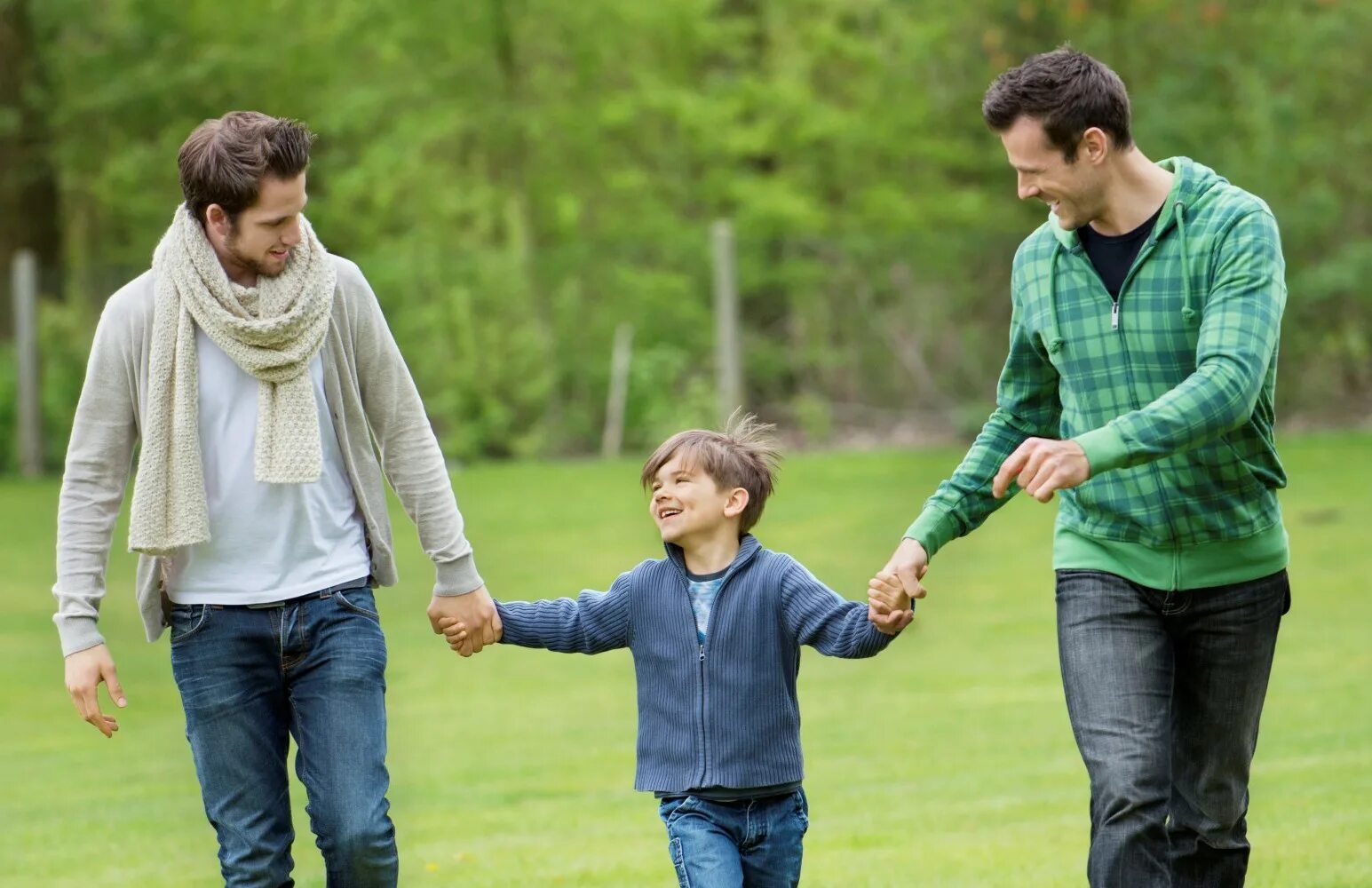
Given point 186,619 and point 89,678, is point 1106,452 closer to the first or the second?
point 186,619

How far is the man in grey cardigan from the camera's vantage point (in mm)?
4031

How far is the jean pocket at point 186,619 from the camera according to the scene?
412cm

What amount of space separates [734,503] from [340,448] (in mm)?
898

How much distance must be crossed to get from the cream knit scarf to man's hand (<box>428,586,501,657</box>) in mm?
587

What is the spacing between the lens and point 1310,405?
62.8 ft

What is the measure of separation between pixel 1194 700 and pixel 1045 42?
18.9 m

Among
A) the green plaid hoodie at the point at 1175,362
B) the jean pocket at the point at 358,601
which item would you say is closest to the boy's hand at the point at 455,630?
the jean pocket at the point at 358,601

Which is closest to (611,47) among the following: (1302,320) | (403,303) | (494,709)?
(403,303)

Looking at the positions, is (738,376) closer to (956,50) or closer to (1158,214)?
(956,50)

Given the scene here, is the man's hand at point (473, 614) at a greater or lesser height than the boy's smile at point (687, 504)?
lesser

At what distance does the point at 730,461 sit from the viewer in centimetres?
446

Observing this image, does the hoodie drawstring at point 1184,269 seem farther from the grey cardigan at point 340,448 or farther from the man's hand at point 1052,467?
the grey cardigan at point 340,448

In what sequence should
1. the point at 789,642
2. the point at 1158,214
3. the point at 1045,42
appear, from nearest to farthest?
the point at 1158,214
the point at 789,642
the point at 1045,42

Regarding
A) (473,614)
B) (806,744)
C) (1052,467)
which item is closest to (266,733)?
(473,614)
